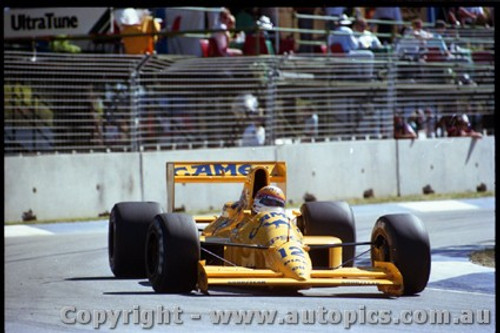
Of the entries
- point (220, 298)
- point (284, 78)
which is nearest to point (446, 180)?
point (284, 78)

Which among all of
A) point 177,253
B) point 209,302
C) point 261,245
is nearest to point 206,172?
point 261,245

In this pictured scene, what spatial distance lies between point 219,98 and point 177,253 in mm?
8976

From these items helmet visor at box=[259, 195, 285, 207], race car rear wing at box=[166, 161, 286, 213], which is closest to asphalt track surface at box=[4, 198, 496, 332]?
helmet visor at box=[259, 195, 285, 207]

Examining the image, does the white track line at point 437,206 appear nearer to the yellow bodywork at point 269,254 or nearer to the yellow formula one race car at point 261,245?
the yellow formula one race car at point 261,245

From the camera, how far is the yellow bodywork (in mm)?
8953

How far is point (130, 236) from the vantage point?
10.4 m

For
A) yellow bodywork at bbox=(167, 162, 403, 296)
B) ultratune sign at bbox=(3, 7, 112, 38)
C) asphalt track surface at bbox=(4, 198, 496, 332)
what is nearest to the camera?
asphalt track surface at bbox=(4, 198, 496, 332)

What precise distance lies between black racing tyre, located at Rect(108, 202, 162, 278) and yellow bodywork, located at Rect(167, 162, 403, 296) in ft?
1.63

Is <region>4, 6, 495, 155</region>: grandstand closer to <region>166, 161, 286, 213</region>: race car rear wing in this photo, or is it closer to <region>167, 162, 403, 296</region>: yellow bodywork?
<region>166, 161, 286, 213</region>: race car rear wing

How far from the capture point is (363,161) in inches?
745

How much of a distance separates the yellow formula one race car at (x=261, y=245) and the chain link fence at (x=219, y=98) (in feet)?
18.8

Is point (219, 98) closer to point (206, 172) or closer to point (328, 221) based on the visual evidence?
point (206, 172)

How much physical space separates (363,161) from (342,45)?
1787 millimetres

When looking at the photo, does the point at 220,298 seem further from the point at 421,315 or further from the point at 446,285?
the point at 446,285
